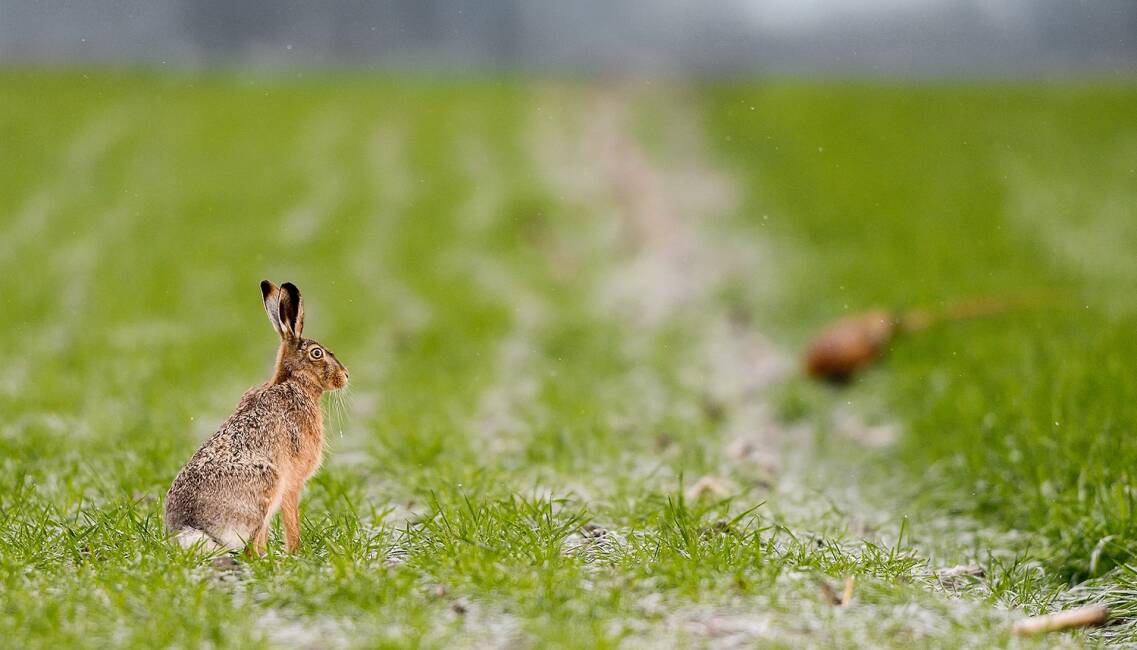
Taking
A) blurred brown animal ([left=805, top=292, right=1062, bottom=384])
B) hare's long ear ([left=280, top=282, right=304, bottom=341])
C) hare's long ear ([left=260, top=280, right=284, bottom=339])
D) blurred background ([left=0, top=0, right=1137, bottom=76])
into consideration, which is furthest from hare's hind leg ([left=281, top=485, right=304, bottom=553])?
blurred background ([left=0, top=0, right=1137, bottom=76])

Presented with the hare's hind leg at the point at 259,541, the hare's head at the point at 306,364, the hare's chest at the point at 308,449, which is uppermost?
the hare's head at the point at 306,364

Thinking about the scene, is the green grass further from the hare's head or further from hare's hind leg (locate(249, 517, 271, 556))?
hare's hind leg (locate(249, 517, 271, 556))

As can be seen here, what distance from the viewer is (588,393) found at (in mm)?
7270

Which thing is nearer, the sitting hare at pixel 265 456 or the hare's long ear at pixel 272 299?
the hare's long ear at pixel 272 299

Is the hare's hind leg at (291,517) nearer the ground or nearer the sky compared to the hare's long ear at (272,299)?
nearer the ground

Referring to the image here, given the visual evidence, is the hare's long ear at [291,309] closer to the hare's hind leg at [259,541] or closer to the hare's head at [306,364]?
the hare's head at [306,364]

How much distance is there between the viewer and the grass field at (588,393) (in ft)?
11.9

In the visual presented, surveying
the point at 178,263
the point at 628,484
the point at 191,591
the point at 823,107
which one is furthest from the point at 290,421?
the point at 823,107

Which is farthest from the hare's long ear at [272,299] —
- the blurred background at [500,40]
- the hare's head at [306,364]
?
the blurred background at [500,40]

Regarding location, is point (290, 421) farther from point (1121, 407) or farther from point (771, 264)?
point (771, 264)

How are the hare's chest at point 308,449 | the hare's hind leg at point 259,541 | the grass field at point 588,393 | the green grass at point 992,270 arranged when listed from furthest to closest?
the green grass at point 992,270 < the hare's chest at point 308,449 < the hare's hind leg at point 259,541 < the grass field at point 588,393


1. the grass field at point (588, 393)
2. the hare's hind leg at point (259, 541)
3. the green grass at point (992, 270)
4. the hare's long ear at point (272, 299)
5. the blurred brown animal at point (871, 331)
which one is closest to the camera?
the hare's long ear at point (272, 299)

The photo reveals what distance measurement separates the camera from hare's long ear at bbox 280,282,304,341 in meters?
3.47

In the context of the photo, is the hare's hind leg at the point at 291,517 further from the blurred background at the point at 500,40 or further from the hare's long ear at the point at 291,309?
the blurred background at the point at 500,40
